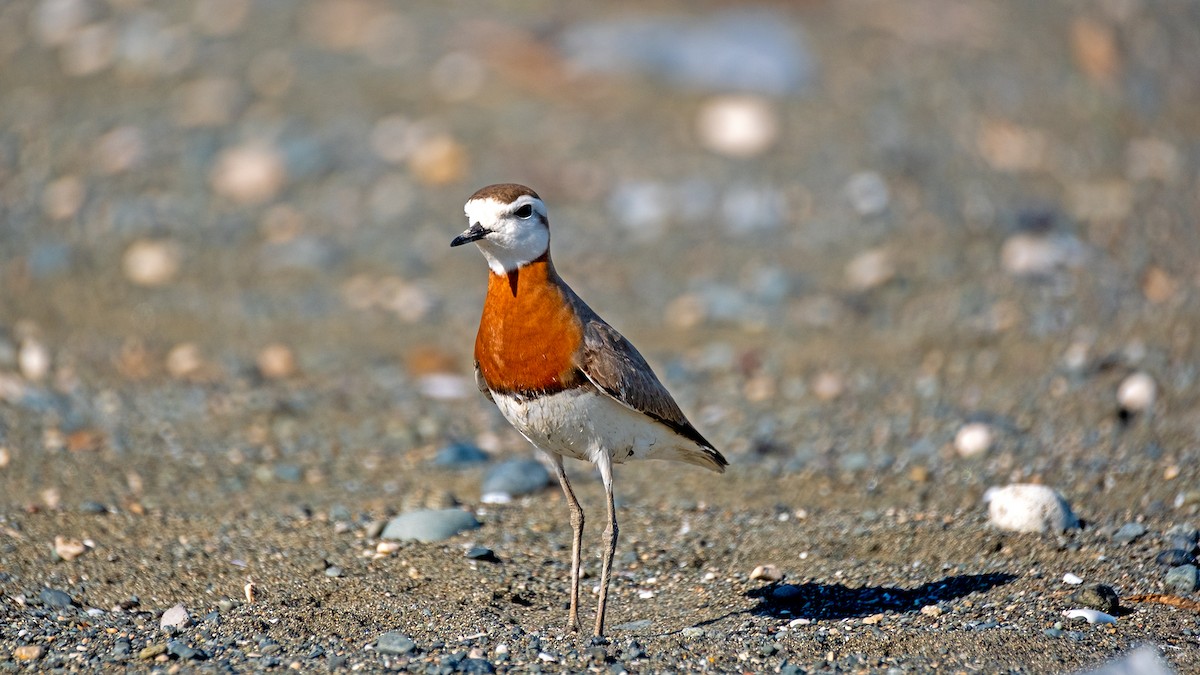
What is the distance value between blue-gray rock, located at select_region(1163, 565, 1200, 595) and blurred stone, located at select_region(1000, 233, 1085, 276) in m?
4.50

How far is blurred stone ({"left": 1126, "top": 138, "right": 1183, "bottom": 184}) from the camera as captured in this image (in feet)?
37.6

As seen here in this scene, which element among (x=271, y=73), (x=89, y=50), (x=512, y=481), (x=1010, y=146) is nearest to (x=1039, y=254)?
(x=1010, y=146)

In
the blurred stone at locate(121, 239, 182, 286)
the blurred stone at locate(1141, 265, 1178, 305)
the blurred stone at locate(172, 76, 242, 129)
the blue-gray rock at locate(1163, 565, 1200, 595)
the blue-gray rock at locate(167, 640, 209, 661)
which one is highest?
the blue-gray rock at locate(167, 640, 209, 661)

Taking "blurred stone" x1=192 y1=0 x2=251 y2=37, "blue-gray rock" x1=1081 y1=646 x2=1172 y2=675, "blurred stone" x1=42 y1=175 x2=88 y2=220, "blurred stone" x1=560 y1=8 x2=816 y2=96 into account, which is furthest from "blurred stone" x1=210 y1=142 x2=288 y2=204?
"blue-gray rock" x1=1081 y1=646 x2=1172 y2=675

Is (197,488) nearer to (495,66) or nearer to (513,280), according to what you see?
(513,280)

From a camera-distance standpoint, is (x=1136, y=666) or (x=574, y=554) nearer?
(x=1136, y=666)

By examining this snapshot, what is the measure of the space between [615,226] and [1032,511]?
5.57m

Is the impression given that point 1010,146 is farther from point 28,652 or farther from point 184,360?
point 28,652

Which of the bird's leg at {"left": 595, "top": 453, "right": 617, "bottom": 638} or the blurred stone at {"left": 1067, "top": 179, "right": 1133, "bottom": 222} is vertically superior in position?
the bird's leg at {"left": 595, "top": 453, "right": 617, "bottom": 638}

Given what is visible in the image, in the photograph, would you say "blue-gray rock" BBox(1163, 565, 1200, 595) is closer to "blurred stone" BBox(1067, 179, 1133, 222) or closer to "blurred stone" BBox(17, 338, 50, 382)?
"blurred stone" BBox(1067, 179, 1133, 222)

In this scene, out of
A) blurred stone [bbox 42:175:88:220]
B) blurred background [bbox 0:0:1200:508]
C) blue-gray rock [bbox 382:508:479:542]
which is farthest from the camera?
blurred stone [bbox 42:175:88:220]

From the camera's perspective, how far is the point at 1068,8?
521 inches

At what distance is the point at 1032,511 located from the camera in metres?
6.52

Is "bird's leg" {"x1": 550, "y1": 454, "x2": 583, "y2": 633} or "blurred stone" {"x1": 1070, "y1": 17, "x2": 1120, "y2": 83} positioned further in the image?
"blurred stone" {"x1": 1070, "y1": 17, "x2": 1120, "y2": 83}
